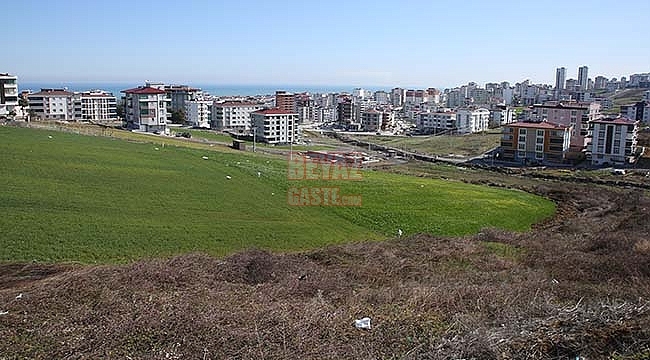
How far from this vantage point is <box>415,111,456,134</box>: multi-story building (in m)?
87.6

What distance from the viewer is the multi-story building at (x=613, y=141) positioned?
170 ft

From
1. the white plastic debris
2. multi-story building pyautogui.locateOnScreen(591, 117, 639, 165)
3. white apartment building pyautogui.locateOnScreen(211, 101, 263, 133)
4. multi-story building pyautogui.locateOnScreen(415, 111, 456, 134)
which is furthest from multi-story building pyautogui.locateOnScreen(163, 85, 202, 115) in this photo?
the white plastic debris

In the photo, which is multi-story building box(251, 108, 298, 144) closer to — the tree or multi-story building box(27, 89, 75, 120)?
the tree

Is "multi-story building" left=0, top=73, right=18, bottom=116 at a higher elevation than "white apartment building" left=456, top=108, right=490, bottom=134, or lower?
higher

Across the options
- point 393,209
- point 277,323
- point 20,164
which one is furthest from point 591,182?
point 277,323

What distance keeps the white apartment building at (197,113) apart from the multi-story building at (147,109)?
19710mm

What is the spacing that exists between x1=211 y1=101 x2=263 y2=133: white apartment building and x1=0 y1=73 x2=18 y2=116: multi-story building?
3055 centimetres

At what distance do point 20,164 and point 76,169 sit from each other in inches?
79.1

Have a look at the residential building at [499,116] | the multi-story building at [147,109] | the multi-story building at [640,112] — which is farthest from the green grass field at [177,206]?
the residential building at [499,116]

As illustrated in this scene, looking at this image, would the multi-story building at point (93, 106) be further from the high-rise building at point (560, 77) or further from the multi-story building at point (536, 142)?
the high-rise building at point (560, 77)

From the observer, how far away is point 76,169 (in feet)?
72.6

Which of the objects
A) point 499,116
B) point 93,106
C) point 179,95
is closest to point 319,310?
point 93,106

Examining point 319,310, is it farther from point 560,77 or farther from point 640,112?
point 560,77

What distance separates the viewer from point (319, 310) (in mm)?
7289
